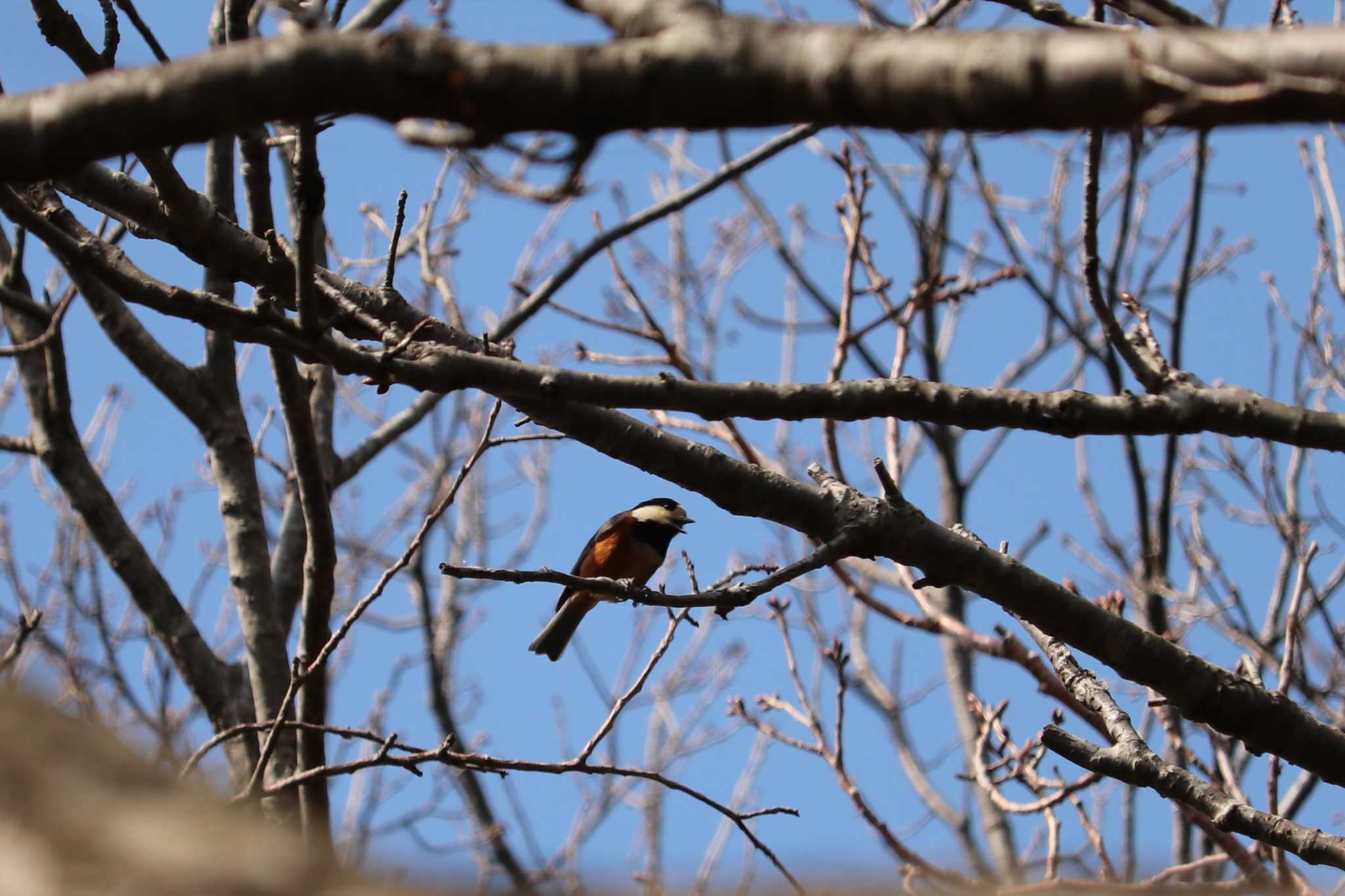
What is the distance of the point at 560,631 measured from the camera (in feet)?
24.3

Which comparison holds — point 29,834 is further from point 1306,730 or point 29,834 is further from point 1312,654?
point 1312,654

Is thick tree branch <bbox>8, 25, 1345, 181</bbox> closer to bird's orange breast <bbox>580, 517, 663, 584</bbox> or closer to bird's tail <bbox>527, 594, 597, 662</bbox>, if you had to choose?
bird's tail <bbox>527, 594, 597, 662</bbox>

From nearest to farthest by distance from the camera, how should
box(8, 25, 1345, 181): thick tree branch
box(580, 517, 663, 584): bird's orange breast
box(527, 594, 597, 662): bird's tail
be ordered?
box(8, 25, 1345, 181): thick tree branch < box(527, 594, 597, 662): bird's tail < box(580, 517, 663, 584): bird's orange breast

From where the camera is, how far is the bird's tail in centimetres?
730

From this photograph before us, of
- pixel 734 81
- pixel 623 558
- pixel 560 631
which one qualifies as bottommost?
pixel 734 81

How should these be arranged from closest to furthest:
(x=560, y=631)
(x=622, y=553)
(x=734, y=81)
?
1. (x=734, y=81)
2. (x=560, y=631)
3. (x=622, y=553)

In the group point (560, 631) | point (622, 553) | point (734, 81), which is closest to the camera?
point (734, 81)

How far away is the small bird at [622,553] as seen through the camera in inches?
290

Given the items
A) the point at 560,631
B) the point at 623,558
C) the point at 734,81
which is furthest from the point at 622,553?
the point at 734,81

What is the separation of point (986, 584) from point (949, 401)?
2.06ft

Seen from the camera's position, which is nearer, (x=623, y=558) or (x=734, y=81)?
(x=734, y=81)

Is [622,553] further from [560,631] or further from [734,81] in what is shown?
[734,81]

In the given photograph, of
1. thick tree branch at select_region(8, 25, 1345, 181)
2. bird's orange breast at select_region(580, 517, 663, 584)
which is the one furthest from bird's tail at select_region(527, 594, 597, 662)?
thick tree branch at select_region(8, 25, 1345, 181)

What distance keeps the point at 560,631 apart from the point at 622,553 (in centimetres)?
80
